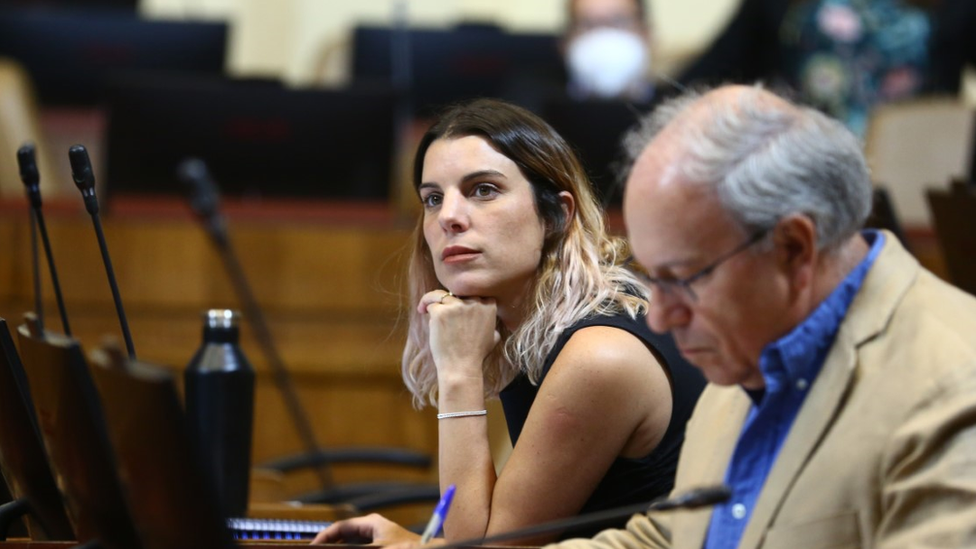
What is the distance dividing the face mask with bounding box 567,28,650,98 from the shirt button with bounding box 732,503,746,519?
11.1 feet

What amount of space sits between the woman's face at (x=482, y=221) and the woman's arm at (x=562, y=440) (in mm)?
196

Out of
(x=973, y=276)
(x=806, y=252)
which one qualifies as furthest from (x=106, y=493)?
(x=973, y=276)

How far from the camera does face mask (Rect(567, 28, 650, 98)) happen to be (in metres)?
4.88

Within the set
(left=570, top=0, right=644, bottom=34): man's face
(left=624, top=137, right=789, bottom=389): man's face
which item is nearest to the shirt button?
(left=624, top=137, right=789, bottom=389): man's face

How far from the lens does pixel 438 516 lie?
5.72ft

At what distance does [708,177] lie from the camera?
1450mm

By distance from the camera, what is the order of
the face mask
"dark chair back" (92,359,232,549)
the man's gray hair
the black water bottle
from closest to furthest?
"dark chair back" (92,359,232,549), the man's gray hair, the black water bottle, the face mask

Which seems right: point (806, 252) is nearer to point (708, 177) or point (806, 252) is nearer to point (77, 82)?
point (708, 177)

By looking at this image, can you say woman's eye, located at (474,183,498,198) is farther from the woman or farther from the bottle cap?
the bottle cap

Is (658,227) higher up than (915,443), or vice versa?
(658,227)

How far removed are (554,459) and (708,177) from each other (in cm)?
64

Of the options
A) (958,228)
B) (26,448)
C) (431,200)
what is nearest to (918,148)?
(958,228)

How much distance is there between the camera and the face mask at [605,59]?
4875mm

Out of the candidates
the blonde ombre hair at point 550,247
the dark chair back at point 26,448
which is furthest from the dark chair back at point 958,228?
the dark chair back at point 26,448
